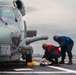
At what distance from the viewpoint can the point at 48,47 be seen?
1585 cm

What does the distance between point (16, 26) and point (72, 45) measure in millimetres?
4093

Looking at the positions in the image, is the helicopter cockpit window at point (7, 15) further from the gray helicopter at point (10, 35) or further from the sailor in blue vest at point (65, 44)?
the sailor in blue vest at point (65, 44)

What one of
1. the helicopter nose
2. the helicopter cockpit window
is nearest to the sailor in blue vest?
the helicopter cockpit window

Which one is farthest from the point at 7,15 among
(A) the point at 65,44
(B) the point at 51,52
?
(A) the point at 65,44

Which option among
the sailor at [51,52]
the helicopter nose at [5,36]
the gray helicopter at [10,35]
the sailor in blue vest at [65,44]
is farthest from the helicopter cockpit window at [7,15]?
the sailor in blue vest at [65,44]

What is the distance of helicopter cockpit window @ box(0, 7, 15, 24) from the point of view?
45.7ft

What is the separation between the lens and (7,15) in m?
14.5

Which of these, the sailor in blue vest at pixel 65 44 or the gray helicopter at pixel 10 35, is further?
the sailor in blue vest at pixel 65 44

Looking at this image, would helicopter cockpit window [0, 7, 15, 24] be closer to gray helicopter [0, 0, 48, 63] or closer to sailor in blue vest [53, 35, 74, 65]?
gray helicopter [0, 0, 48, 63]

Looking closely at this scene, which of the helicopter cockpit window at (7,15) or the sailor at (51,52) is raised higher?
the helicopter cockpit window at (7,15)

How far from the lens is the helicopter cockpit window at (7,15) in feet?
45.7

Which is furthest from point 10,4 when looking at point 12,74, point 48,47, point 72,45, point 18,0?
point 12,74

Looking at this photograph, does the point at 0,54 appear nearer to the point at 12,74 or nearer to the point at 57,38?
the point at 12,74

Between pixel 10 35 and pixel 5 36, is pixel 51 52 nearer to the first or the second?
pixel 10 35
